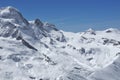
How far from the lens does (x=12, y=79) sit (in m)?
199

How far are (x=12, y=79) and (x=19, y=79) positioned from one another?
4004 mm

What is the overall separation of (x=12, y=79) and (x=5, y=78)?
407 cm

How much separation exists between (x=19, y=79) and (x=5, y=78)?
8.04 metres

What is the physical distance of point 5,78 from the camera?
648 ft

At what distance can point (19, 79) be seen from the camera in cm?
19925
